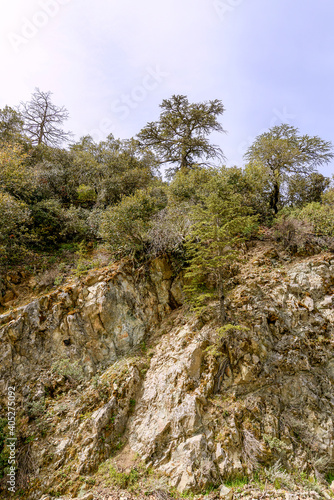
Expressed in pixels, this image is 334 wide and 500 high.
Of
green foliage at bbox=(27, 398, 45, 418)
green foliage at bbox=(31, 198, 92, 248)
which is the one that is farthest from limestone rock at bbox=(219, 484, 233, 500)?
green foliage at bbox=(31, 198, 92, 248)

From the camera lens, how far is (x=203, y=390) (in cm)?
579

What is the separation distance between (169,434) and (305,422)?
362 cm

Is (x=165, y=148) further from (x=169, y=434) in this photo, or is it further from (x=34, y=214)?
(x=169, y=434)

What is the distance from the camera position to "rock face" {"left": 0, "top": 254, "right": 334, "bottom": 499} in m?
5.12

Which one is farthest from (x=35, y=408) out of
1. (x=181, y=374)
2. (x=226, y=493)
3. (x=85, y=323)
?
(x=226, y=493)

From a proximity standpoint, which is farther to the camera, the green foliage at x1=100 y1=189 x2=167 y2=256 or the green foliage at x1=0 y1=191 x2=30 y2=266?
the green foliage at x1=100 y1=189 x2=167 y2=256

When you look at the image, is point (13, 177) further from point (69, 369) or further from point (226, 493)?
point (226, 493)

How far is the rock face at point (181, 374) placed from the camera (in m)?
5.12

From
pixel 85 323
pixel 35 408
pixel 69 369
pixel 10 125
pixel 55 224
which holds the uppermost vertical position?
pixel 10 125

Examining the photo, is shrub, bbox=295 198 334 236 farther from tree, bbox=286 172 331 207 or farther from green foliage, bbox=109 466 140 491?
green foliage, bbox=109 466 140 491

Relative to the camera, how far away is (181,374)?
6133 mm

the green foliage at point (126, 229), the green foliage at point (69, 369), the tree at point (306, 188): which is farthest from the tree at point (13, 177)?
the tree at point (306, 188)

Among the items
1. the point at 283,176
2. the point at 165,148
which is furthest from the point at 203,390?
the point at 165,148
